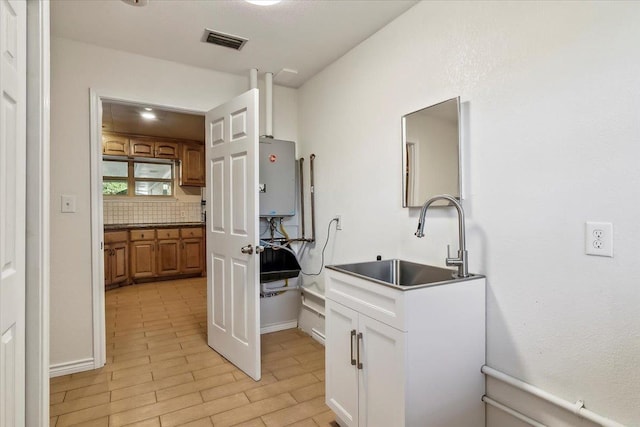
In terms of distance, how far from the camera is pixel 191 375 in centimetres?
237

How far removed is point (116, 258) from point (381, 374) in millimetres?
4692

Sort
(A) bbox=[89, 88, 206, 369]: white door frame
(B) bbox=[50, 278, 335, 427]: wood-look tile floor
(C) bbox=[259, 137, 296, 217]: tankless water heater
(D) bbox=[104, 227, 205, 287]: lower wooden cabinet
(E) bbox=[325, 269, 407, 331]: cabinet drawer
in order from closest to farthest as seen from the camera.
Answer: (E) bbox=[325, 269, 407, 331]: cabinet drawer
(B) bbox=[50, 278, 335, 427]: wood-look tile floor
(A) bbox=[89, 88, 206, 369]: white door frame
(C) bbox=[259, 137, 296, 217]: tankless water heater
(D) bbox=[104, 227, 205, 287]: lower wooden cabinet

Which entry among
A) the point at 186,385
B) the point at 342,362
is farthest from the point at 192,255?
the point at 342,362

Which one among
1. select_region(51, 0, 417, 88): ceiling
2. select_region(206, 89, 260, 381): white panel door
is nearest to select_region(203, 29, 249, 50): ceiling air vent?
select_region(51, 0, 417, 88): ceiling

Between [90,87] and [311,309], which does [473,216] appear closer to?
[311,309]

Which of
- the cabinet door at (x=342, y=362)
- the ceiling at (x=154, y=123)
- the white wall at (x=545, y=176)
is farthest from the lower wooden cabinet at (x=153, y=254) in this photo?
the white wall at (x=545, y=176)

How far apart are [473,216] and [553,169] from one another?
0.40m

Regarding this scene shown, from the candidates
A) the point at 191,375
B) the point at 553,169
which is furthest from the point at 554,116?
the point at 191,375

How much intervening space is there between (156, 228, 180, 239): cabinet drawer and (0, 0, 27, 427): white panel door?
171 inches

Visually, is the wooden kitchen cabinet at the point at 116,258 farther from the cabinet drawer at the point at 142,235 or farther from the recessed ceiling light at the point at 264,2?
the recessed ceiling light at the point at 264,2

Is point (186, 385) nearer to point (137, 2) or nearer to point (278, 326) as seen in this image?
point (278, 326)

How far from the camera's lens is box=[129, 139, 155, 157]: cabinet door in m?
5.46

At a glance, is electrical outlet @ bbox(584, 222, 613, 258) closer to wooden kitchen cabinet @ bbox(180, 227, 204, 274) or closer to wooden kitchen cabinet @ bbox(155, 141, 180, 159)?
wooden kitchen cabinet @ bbox(180, 227, 204, 274)

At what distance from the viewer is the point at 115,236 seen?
491 cm
